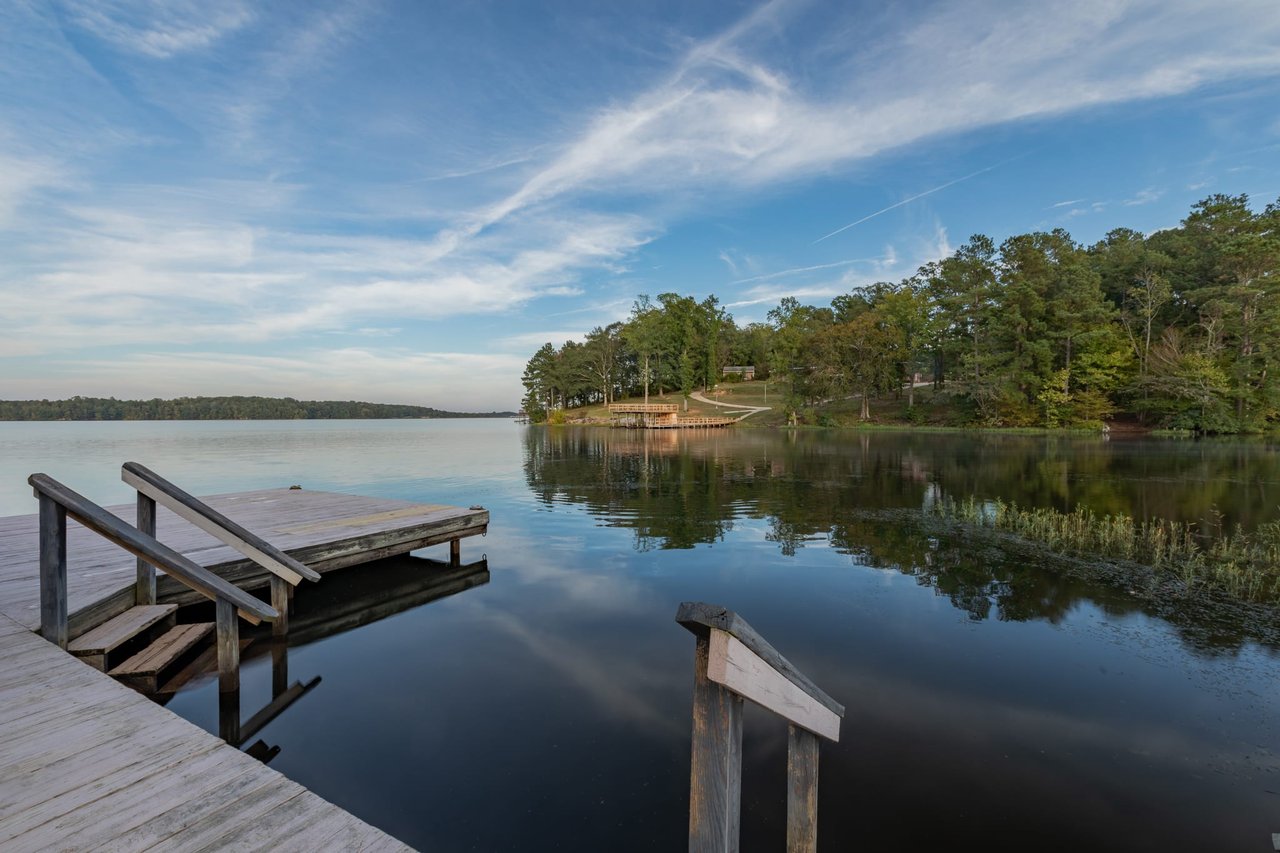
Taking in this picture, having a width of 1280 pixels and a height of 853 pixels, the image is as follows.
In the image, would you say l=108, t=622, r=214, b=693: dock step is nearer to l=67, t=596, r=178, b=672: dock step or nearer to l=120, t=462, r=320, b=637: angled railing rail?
l=67, t=596, r=178, b=672: dock step

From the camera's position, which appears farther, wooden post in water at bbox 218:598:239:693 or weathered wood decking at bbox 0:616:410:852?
wooden post in water at bbox 218:598:239:693

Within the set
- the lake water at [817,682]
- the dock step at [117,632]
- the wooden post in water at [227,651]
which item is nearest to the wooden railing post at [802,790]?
the lake water at [817,682]

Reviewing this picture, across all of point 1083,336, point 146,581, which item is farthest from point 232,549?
point 1083,336

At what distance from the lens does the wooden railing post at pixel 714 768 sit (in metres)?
2.15

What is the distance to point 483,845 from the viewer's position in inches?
147

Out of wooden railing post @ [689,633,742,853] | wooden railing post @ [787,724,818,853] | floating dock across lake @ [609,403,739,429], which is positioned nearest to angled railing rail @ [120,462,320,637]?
wooden railing post @ [689,633,742,853]

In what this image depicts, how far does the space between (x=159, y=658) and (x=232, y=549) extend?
99.0 inches

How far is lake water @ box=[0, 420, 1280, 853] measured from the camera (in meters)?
3.97

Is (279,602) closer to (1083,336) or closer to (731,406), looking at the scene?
(1083,336)

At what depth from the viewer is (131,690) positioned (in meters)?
3.94

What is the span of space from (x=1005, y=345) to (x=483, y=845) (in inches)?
2424

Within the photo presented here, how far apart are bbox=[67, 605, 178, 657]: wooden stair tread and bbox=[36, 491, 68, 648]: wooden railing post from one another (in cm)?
21

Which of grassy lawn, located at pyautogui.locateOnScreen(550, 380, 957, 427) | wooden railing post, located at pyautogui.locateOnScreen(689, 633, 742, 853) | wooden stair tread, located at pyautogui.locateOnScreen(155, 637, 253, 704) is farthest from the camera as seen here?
grassy lawn, located at pyautogui.locateOnScreen(550, 380, 957, 427)

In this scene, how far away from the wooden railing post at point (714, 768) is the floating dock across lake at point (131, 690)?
4.79ft
